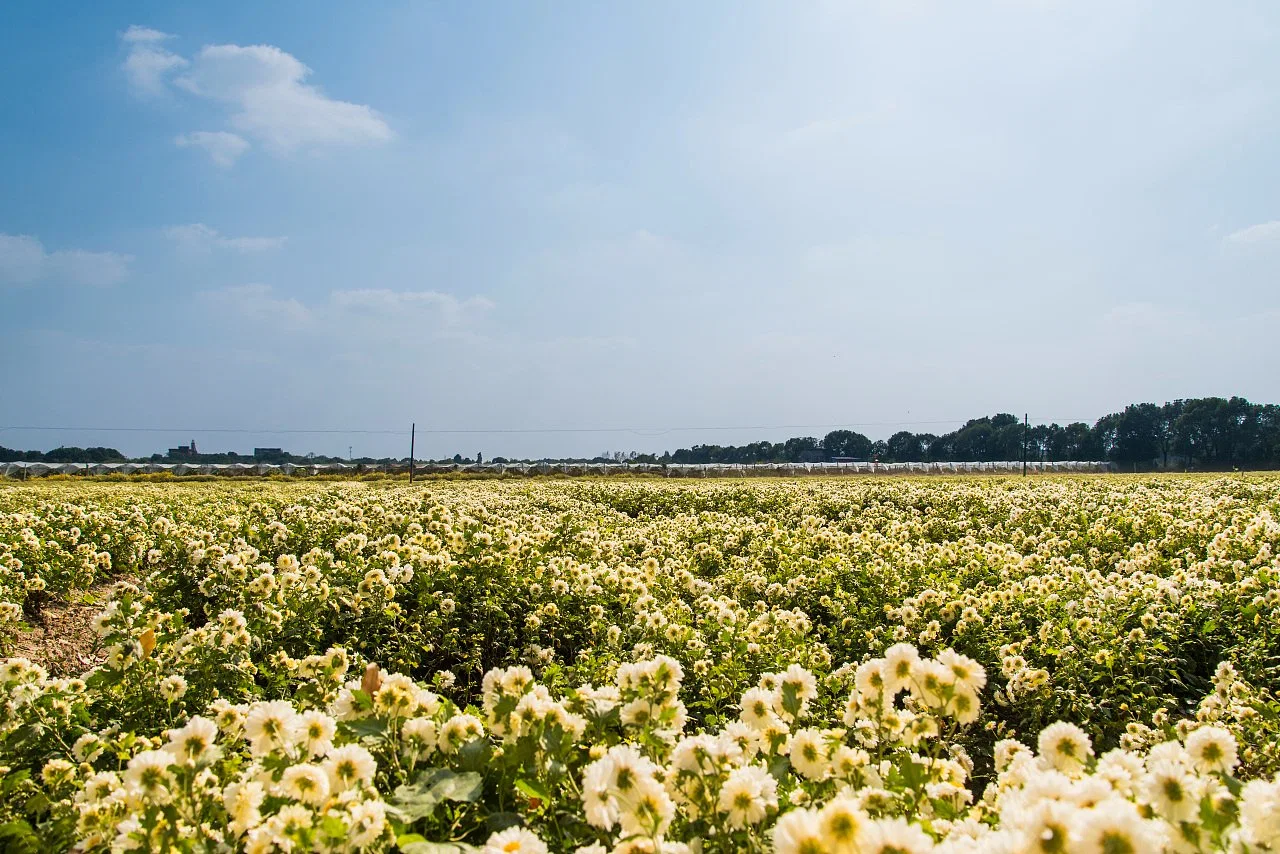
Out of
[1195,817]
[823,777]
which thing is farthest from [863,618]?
[1195,817]

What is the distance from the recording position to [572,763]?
7.62ft

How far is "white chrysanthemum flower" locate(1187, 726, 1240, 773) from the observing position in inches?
74.2

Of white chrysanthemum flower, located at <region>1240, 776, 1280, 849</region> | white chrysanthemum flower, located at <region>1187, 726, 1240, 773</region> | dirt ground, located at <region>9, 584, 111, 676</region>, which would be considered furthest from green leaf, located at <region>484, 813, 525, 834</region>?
dirt ground, located at <region>9, 584, 111, 676</region>

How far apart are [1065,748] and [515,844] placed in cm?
149

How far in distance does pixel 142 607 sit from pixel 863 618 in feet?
17.8

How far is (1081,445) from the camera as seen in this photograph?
11781cm

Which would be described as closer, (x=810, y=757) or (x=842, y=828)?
(x=842, y=828)

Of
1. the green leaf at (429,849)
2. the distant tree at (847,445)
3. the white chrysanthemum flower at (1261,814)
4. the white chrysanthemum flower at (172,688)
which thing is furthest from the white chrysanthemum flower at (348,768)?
the distant tree at (847,445)

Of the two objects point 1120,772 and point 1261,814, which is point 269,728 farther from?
point 1261,814

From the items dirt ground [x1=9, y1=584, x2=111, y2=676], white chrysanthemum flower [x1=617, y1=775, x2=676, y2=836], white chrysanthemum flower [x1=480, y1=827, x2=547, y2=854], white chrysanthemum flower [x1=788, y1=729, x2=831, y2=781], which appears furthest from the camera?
dirt ground [x1=9, y1=584, x2=111, y2=676]

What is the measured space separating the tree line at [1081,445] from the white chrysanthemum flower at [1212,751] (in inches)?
3087

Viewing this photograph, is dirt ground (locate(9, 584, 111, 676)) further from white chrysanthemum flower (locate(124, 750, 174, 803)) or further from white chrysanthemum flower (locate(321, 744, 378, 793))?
white chrysanthemum flower (locate(321, 744, 378, 793))

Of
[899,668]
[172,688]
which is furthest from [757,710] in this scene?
[172,688]

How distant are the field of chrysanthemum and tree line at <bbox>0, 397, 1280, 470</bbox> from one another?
72.2 m
